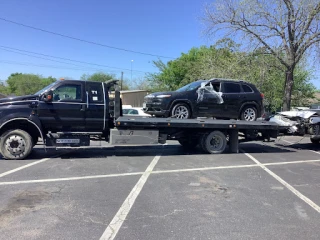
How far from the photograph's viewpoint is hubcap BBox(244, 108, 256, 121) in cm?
1130

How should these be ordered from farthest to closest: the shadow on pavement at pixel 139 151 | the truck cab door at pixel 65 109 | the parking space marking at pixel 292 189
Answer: the shadow on pavement at pixel 139 151, the truck cab door at pixel 65 109, the parking space marking at pixel 292 189

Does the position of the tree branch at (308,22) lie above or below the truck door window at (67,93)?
above

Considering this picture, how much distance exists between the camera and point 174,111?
10211mm

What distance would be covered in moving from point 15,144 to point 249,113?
7.77 meters

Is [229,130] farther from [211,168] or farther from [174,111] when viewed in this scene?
[211,168]

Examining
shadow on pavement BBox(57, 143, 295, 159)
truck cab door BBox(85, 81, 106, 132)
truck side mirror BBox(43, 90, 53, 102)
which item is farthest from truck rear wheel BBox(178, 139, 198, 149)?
truck side mirror BBox(43, 90, 53, 102)

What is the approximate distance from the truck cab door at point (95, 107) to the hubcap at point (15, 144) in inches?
72.7

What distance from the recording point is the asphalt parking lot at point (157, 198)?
14.0ft

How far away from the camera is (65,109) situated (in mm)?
9109

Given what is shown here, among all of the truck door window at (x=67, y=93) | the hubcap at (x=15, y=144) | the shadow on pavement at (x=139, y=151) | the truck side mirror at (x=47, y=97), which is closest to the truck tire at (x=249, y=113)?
the shadow on pavement at (x=139, y=151)

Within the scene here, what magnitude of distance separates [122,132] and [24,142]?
2.77 m

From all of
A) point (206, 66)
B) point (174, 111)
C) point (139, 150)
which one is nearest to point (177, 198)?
point (174, 111)

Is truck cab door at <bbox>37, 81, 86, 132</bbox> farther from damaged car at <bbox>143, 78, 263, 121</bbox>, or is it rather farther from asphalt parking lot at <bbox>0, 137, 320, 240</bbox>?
damaged car at <bbox>143, 78, 263, 121</bbox>

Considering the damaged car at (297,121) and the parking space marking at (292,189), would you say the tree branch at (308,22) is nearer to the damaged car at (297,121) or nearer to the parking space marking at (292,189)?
the damaged car at (297,121)
